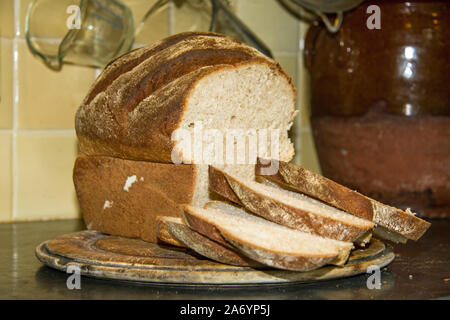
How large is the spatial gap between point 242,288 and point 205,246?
13 cm

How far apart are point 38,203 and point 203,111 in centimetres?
100

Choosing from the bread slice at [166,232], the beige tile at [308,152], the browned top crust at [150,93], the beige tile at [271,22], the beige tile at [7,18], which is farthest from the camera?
the beige tile at [308,152]

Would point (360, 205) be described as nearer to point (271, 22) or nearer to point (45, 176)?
point (45, 176)

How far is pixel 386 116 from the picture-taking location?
2457 millimetres

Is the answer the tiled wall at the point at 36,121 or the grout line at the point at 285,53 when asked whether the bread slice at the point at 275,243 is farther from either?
the grout line at the point at 285,53

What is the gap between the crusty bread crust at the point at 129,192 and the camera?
175 cm

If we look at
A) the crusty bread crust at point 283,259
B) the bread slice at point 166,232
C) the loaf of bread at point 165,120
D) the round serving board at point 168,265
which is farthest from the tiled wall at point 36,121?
the crusty bread crust at point 283,259

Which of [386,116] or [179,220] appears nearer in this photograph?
[179,220]

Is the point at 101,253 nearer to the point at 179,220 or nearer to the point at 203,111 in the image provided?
the point at 179,220

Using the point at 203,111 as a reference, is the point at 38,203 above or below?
below

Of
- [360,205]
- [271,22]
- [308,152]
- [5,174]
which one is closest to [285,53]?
[271,22]

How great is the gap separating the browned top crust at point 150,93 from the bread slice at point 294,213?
22 cm
